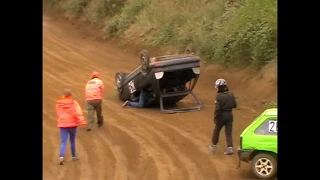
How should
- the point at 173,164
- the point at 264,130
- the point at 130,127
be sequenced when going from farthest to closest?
the point at 130,127, the point at 173,164, the point at 264,130

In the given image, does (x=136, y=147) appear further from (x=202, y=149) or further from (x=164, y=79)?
(x=164, y=79)

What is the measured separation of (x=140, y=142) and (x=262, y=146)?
3601 mm

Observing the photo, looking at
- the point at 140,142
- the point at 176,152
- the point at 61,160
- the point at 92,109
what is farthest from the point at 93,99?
the point at 176,152

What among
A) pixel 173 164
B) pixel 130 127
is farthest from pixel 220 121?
pixel 130 127

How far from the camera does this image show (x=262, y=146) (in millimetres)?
10742

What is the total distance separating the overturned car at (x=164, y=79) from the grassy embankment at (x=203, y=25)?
3.63m

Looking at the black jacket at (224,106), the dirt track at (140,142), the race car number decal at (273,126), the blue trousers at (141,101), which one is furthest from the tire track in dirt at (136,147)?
the race car number decal at (273,126)

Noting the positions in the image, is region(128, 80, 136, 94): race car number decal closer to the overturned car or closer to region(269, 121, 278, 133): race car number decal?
the overturned car

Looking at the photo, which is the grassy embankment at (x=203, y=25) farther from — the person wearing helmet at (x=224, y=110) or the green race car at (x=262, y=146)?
the green race car at (x=262, y=146)

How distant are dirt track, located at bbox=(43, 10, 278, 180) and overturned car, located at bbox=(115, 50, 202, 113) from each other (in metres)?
0.49
